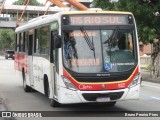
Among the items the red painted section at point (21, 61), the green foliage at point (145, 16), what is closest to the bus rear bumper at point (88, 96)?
the red painted section at point (21, 61)

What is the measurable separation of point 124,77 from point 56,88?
183 cm

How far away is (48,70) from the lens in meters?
12.9

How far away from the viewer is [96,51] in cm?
1130

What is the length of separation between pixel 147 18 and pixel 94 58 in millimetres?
15985

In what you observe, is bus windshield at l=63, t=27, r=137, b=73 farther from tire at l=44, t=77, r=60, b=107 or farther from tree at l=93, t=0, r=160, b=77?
tree at l=93, t=0, r=160, b=77

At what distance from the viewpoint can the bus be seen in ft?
36.2

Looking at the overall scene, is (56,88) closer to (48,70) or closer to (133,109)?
(48,70)

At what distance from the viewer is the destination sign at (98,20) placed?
11.6 m

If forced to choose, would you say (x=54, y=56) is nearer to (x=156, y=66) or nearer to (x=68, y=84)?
(x=68, y=84)

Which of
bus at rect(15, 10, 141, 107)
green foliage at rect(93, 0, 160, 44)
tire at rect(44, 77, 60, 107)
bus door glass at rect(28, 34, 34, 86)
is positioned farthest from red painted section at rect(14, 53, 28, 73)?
green foliage at rect(93, 0, 160, 44)

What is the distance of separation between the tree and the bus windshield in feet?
48.0

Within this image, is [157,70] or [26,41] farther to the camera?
[157,70]

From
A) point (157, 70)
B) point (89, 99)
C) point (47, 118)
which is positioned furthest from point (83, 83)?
point (157, 70)

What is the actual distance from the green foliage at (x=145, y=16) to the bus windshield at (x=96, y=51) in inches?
576
